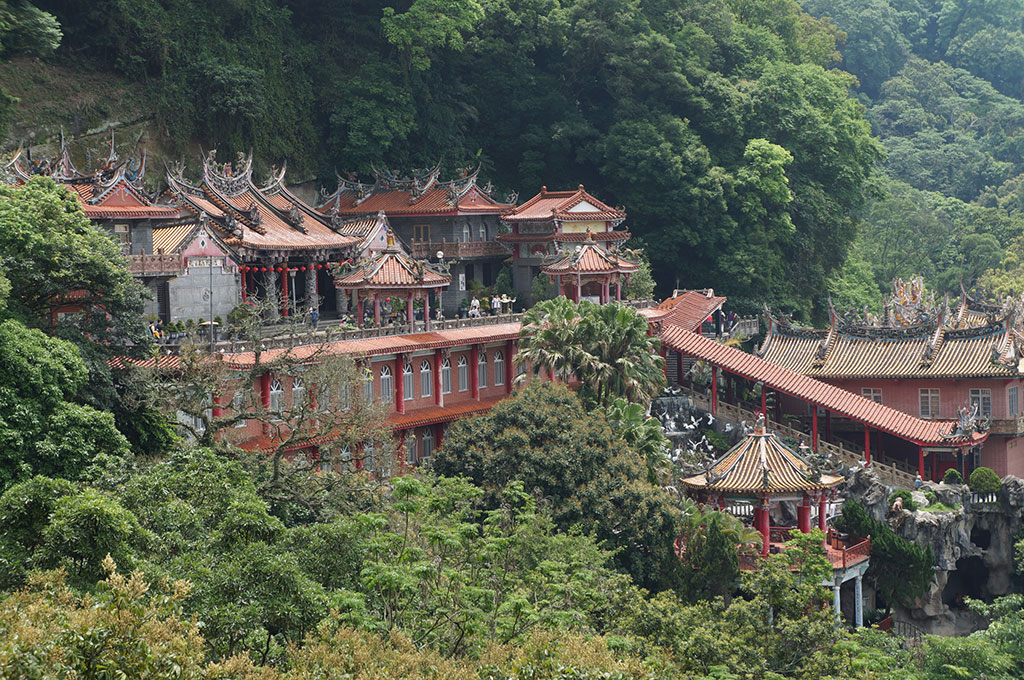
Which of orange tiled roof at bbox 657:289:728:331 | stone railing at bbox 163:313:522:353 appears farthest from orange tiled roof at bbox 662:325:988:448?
→ stone railing at bbox 163:313:522:353

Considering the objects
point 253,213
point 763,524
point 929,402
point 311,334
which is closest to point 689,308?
point 929,402

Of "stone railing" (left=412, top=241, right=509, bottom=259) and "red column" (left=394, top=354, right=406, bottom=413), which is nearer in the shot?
"red column" (left=394, top=354, right=406, bottom=413)

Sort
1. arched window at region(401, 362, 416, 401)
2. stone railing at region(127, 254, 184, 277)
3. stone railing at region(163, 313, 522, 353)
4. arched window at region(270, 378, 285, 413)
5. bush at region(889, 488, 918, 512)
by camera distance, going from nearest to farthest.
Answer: stone railing at region(163, 313, 522, 353) → arched window at region(270, 378, 285, 413) → bush at region(889, 488, 918, 512) → stone railing at region(127, 254, 184, 277) → arched window at region(401, 362, 416, 401)

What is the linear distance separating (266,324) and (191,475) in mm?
17759

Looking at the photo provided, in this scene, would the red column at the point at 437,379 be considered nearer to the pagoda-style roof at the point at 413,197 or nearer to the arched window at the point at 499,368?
the arched window at the point at 499,368

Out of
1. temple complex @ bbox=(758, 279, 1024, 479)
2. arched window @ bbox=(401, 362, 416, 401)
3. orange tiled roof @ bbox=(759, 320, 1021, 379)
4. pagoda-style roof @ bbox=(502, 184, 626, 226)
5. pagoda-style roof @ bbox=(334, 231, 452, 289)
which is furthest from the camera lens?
pagoda-style roof @ bbox=(502, 184, 626, 226)

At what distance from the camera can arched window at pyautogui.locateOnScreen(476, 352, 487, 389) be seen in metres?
44.3

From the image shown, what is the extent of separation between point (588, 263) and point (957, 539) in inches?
591

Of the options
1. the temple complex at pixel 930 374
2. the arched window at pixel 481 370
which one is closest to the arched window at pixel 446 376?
the arched window at pixel 481 370

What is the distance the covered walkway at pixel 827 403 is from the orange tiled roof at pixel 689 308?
2.59 m

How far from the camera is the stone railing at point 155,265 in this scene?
4094 cm

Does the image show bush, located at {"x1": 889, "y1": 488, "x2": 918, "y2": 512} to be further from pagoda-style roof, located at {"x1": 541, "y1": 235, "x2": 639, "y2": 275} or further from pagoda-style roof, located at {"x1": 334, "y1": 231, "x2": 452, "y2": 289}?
Answer: pagoda-style roof, located at {"x1": 334, "y1": 231, "x2": 452, "y2": 289}

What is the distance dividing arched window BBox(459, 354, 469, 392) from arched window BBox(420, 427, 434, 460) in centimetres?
240

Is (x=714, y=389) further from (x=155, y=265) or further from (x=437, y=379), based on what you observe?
(x=155, y=265)
